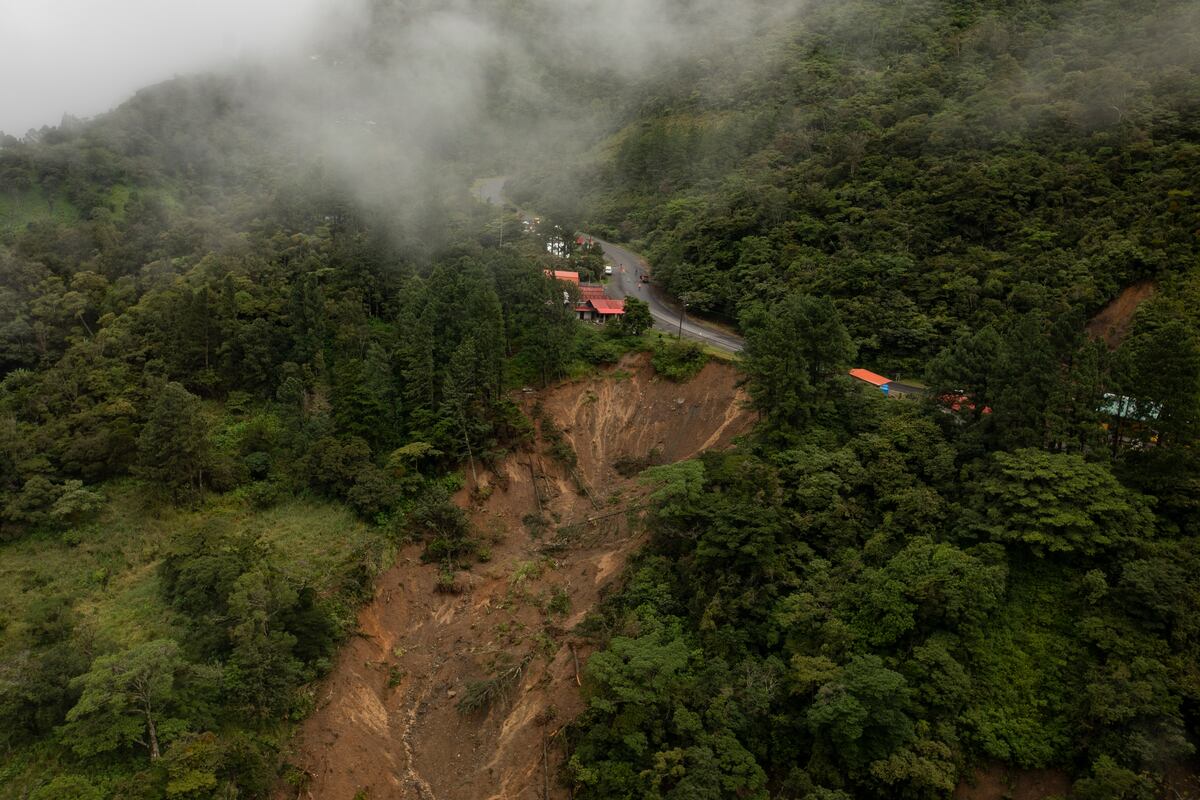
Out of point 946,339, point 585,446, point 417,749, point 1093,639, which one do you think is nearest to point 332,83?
point 585,446

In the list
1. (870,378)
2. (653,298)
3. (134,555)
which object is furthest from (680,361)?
(134,555)

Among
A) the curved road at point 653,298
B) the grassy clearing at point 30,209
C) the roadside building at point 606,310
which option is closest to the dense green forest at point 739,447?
the grassy clearing at point 30,209

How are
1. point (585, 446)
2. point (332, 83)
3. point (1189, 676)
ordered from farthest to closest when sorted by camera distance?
1. point (332, 83)
2. point (585, 446)
3. point (1189, 676)

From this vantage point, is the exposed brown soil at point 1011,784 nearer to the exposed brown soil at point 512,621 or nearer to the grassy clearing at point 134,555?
the exposed brown soil at point 512,621

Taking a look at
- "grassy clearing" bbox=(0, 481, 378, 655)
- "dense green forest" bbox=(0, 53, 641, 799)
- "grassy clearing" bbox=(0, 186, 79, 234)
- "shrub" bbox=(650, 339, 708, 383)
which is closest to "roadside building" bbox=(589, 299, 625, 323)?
"dense green forest" bbox=(0, 53, 641, 799)

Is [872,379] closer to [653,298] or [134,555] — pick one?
[653,298]

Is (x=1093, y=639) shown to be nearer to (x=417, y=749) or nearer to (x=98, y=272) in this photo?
(x=417, y=749)
